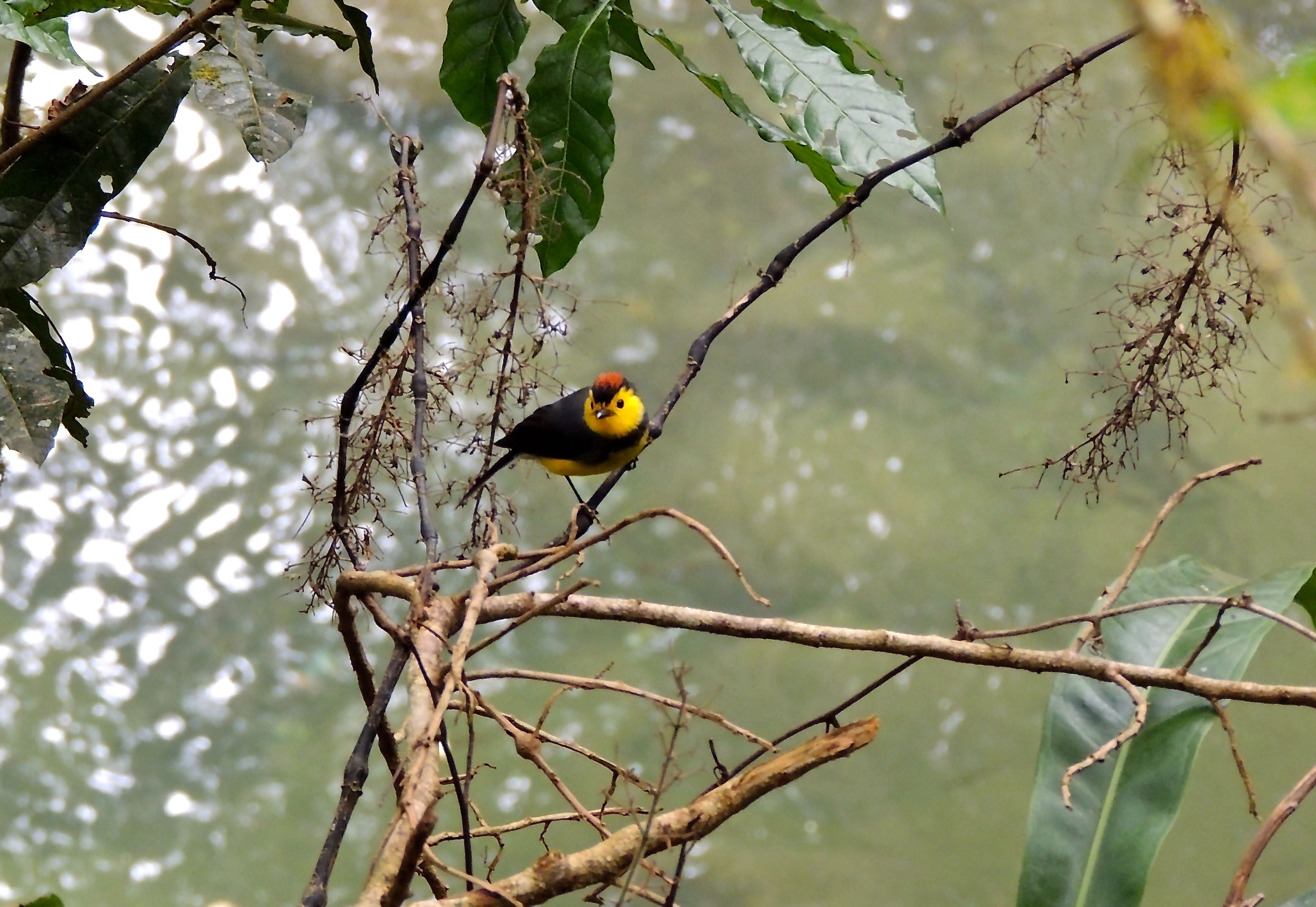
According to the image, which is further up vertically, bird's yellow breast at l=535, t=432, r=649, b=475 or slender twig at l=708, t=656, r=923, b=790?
bird's yellow breast at l=535, t=432, r=649, b=475

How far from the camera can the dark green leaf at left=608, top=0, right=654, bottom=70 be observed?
0.96m

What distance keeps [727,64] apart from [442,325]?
1762 mm

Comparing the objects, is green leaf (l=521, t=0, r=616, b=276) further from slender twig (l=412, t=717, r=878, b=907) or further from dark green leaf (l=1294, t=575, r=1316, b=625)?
dark green leaf (l=1294, t=575, r=1316, b=625)

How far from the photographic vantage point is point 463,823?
→ 54 centimetres

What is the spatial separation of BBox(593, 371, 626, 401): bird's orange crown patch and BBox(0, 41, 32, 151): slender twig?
2.88 feet

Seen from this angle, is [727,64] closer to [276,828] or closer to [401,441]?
[276,828]

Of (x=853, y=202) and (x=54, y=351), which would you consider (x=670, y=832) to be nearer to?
(x=853, y=202)

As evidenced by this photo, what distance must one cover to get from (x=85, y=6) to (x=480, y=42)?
0.97 ft

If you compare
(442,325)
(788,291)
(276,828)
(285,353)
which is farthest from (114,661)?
(788,291)

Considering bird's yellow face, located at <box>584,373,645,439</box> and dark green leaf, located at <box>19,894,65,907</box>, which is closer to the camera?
dark green leaf, located at <box>19,894,65,907</box>

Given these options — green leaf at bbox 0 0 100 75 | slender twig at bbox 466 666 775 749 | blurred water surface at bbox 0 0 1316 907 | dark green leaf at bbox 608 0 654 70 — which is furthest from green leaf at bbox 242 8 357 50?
blurred water surface at bbox 0 0 1316 907

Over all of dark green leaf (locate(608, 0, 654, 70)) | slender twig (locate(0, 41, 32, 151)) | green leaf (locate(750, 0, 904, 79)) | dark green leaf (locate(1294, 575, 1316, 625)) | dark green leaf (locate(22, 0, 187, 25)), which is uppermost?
dark green leaf (locate(608, 0, 654, 70))

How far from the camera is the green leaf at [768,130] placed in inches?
33.0

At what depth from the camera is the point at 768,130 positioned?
864mm
